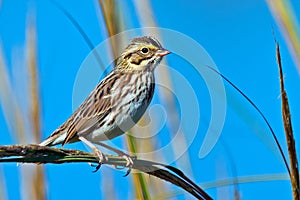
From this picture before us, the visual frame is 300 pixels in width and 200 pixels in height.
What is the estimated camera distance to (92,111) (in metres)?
1.78

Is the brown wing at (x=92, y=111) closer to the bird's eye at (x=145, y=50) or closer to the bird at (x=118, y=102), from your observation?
the bird at (x=118, y=102)

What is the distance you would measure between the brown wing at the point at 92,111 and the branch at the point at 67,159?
784 millimetres

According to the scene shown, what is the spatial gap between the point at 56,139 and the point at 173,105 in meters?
0.36

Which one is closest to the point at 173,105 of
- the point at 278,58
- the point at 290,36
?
the point at 290,36

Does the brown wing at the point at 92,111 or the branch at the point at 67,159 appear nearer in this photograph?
the branch at the point at 67,159

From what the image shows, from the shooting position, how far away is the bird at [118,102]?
1665 mm

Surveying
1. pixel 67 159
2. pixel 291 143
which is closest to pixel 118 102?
pixel 67 159

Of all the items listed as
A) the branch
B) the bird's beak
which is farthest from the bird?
the branch

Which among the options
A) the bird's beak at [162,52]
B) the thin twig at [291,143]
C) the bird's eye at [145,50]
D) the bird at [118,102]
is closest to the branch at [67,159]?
the thin twig at [291,143]

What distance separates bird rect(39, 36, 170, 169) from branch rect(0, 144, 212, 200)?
27.3 inches

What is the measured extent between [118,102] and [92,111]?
0.08 metres

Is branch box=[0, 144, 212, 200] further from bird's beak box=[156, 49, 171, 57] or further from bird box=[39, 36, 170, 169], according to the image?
bird's beak box=[156, 49, 171, 57]

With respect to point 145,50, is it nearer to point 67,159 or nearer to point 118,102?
point 118,102

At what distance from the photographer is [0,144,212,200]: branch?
2.34 ft
